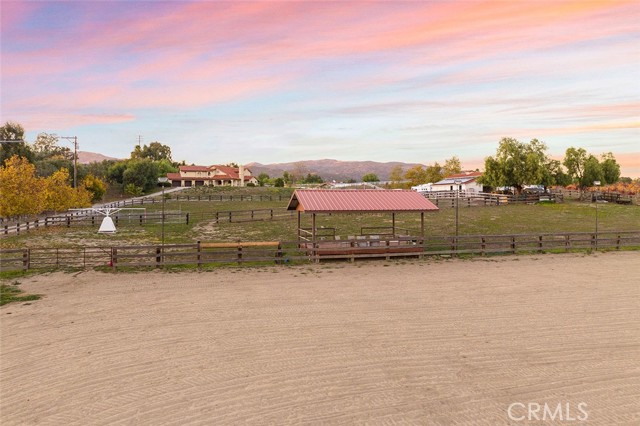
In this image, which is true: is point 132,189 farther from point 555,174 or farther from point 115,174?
point 555,174

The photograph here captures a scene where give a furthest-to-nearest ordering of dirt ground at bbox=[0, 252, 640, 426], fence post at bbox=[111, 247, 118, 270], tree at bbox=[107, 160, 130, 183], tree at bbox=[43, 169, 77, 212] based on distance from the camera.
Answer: tree at bbox=[107, 160, 130, 183], tree at bbox=[43, 169, 77, 212], fence post at bbox=[111, 247, 118, 270], dirt ground at bbox=[0, 252, 640, 426]

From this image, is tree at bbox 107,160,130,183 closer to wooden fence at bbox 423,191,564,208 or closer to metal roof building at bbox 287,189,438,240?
wooden fence at bbox 423,191,564,208

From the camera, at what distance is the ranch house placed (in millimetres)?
109438

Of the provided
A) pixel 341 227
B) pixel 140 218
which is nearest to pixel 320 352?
pixel 341 227

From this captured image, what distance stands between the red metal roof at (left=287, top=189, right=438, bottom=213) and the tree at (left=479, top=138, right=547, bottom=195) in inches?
1746

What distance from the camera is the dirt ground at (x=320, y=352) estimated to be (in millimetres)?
6949

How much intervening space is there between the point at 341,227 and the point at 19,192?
2508 cm

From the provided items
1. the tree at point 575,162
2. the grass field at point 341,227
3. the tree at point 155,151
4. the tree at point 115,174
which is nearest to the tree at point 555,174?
the tree at point 575,162

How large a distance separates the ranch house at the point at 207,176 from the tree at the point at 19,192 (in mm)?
72575

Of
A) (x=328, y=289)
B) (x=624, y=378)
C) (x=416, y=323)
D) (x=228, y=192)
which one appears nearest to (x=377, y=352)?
(x=416, y=323)

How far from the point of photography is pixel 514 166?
62.2 m

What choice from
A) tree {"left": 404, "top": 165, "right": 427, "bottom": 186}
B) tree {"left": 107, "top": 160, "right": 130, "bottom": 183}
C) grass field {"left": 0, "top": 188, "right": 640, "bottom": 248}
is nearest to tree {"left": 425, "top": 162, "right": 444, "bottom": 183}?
tree {"left": 404, "top": 165, "right": 427, "bottom": 186}

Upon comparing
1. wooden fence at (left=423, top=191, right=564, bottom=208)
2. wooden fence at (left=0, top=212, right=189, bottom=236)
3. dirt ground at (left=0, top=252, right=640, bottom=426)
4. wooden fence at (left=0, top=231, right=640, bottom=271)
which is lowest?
dirt ground at (left=0, top=252, right=640, bottom=426)

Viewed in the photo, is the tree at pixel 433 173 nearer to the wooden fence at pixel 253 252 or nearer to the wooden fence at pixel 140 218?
the wooden fence at pixel 140 218
